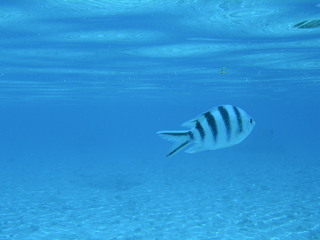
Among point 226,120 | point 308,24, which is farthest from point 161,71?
point 226,120

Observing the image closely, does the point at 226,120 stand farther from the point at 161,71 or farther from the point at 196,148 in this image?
the point at 161,71

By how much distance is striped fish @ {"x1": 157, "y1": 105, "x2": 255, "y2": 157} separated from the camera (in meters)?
3.11

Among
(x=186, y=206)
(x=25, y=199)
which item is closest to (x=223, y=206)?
(x=186, y=206)

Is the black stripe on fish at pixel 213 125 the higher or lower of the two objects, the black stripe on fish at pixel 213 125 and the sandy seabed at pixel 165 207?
the higher

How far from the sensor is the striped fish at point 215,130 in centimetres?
311

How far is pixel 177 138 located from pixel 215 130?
44 cm

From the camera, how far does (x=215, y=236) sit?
35.3ft

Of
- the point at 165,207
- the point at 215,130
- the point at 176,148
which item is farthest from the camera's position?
the point at 165,207

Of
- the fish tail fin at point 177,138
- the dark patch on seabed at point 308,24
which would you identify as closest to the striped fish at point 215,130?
the fish tail fin at point 177,138

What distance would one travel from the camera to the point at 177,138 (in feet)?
9.95

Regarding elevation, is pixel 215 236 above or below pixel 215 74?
below

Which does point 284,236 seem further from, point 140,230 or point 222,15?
point 222,15

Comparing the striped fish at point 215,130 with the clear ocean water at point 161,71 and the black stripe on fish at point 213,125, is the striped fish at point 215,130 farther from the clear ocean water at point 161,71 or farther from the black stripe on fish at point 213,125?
the clear ocean water at point 161,71

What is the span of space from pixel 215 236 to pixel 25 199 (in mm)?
11446
